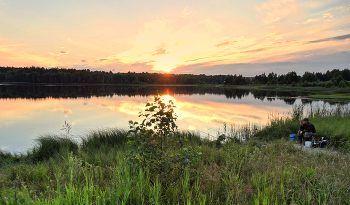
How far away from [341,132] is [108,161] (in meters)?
10.9

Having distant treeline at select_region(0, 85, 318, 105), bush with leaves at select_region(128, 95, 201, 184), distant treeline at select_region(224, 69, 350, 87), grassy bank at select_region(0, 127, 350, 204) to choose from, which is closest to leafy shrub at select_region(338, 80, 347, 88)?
distant treeline at select_region(224, 69, 350, 87)

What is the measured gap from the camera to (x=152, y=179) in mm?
4035

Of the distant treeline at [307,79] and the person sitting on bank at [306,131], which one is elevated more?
the distant treeline at [307,79]

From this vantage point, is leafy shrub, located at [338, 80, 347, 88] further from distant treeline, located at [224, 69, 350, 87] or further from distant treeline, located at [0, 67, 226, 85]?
→ distant treeline, located at [0, 67, 226, 85]

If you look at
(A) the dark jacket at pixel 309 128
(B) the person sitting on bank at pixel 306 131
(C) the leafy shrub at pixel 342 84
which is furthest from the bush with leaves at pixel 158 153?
(C) the leafy shrub at pixel 342 84

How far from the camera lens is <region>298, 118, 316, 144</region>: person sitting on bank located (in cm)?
967

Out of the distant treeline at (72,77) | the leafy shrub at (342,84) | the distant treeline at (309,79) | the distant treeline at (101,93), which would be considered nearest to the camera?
the distant treeline at (101,93)

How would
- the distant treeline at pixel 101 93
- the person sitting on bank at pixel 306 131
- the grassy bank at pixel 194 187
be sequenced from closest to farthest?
the grassy bank at pixel 194 187, the person sitting on bank at pixel 306 131, the distant treeline at pixel 101 93

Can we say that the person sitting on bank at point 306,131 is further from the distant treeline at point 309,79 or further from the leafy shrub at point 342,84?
the distant treeline at point 309,79

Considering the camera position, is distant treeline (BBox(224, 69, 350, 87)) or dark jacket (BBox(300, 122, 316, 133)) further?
distant treeline (BBox(224, 69, 350, 87))

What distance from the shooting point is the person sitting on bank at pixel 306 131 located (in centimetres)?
967

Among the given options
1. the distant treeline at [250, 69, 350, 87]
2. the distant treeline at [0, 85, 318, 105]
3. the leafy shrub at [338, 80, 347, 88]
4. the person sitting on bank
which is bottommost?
the person sitting on bank

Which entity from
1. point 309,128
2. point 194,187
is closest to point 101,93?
point 309,128

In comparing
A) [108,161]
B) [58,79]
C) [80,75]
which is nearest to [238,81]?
[80,75]
